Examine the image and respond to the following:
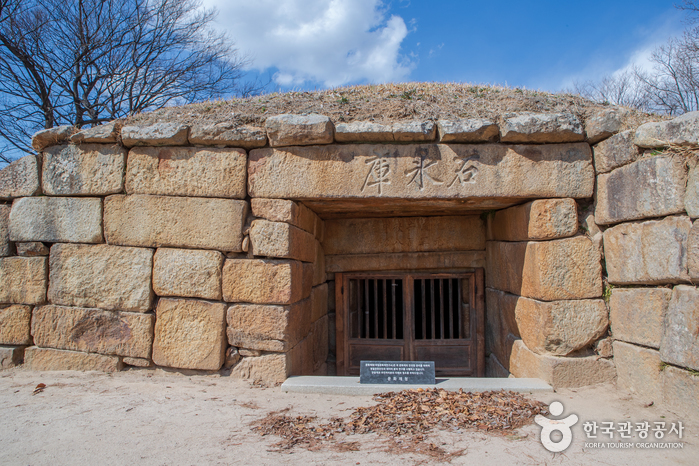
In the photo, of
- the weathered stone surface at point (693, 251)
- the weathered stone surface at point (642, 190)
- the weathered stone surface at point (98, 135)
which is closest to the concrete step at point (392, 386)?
the weathered stone surface at point (693, 251)

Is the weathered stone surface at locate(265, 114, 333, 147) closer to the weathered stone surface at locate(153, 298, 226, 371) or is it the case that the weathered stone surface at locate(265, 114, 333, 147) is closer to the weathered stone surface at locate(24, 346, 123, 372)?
the weathered stone surface at locate(153, 298, 226, 371)

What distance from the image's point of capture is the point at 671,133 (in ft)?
9.07

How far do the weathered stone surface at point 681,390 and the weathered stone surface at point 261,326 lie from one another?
8.83 feet

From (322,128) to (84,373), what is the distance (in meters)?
2.91

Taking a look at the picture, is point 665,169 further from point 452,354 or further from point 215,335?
point 215,335

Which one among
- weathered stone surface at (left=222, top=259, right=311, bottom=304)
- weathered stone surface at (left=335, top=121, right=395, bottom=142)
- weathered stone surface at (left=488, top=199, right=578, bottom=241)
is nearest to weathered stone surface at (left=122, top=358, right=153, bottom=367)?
weathered stone surface at (left=222, top=259, right=311, bottom=304)

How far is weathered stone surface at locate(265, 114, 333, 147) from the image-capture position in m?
3.37

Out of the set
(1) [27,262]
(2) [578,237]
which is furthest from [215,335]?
(2) [578,237]

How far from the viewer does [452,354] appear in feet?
15.7

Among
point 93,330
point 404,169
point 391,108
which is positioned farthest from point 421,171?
point 93,330

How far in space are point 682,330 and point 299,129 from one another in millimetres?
3011

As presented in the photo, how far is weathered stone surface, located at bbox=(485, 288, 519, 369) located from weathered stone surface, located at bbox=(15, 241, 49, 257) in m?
4.32

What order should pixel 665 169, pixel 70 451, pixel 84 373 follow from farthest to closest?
pixel 84 373 → pixel 665 169 → pixel 70 451

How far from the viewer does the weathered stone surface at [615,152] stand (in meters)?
3.07
